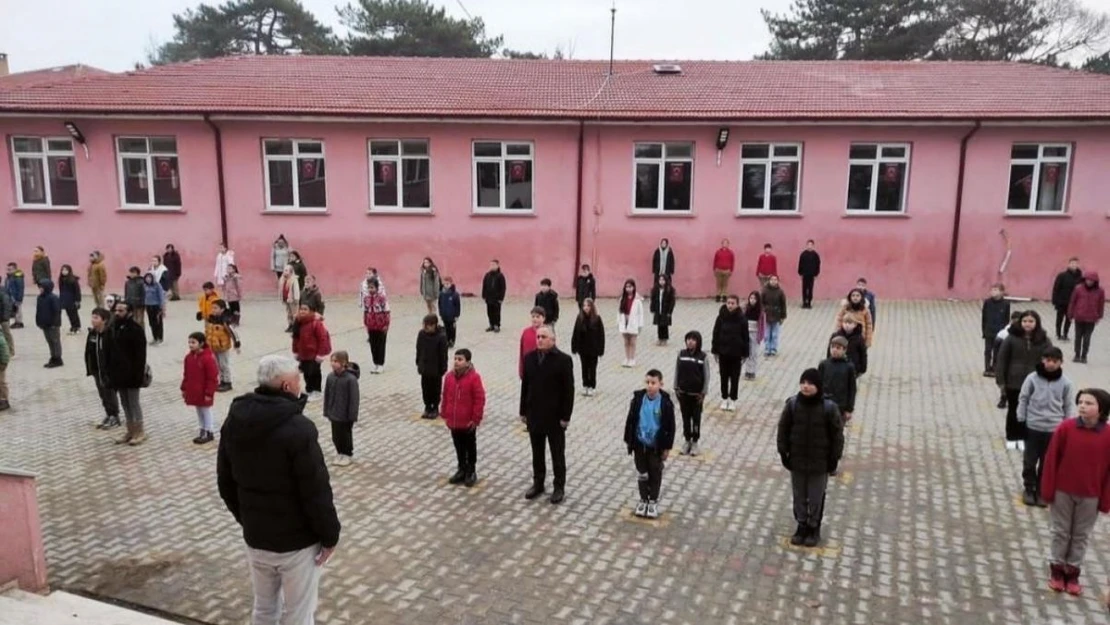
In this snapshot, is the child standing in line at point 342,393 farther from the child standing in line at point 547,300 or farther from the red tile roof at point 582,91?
the red tile roof at point 582,91

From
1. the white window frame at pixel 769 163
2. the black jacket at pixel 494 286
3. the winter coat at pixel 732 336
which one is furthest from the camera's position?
the white window frame at pixel 769 163

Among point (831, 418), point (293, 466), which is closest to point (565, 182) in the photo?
point (831, 418)

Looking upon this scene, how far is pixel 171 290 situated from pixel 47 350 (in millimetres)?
5858

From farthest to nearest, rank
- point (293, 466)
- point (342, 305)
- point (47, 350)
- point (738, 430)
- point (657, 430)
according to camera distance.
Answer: point (342, 305)
point (47, 350)
point (738, 430)
point (657, 430)
point (293, 466)

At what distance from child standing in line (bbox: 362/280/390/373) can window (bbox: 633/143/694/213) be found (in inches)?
371

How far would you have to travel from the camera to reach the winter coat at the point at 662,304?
14938mm

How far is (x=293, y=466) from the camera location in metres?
4.15

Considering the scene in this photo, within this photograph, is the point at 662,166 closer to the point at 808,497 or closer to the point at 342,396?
the point at 342,396

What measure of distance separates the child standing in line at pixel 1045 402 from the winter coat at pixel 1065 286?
8.02 metres

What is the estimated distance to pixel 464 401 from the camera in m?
7.71

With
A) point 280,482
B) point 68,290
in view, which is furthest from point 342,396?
point 68,290

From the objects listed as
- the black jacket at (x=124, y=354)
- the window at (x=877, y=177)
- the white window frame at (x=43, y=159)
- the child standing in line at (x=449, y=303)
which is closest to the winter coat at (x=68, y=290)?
the white window frame at (x=43, y=159)

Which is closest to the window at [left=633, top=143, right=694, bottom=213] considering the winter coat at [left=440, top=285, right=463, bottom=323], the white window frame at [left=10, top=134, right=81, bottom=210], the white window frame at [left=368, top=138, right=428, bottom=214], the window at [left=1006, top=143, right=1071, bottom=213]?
the white window frame at [left=368, top=138, right=428, bottom=214]

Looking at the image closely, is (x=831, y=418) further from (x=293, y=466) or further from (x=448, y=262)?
(x=448, y=262)
